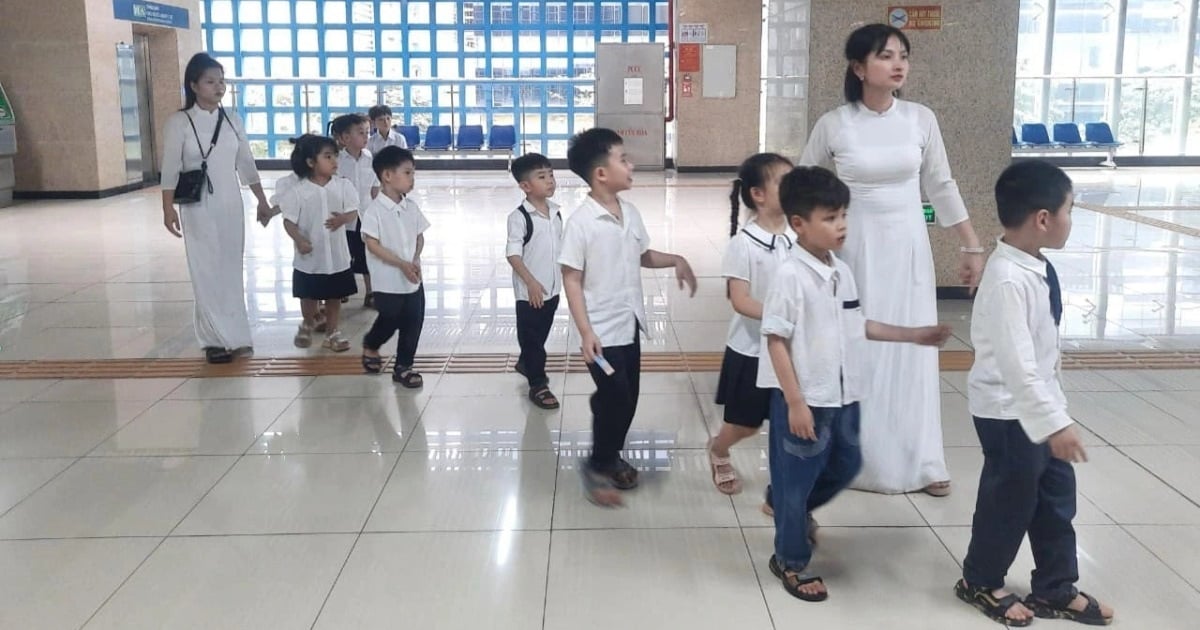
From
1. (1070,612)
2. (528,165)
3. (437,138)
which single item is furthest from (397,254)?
(437,138)

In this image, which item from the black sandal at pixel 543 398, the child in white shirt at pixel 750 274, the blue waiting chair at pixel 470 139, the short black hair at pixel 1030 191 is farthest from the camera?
the blue waiting chair at pixel 470 139

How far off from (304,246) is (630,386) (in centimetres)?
286

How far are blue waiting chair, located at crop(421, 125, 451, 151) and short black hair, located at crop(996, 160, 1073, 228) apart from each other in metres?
16.1

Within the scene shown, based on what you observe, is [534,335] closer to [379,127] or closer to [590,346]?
[590,346]

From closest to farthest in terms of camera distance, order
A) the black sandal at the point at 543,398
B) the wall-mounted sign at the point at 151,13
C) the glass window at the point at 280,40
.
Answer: the black sandal at the point at 543,398, the wall-mounted sign at the point at 151,13, the glass window at the point at 280,40

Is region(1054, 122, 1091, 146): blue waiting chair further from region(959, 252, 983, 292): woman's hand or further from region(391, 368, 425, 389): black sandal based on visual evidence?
region(959, 252, 983, 292): woman's hand

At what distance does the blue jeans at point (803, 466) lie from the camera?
271 cm

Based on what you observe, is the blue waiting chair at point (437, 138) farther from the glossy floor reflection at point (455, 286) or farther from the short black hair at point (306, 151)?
the short black hair at point (306, 151)

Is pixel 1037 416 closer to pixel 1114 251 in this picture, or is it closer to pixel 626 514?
pixel 626 514

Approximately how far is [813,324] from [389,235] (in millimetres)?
2729

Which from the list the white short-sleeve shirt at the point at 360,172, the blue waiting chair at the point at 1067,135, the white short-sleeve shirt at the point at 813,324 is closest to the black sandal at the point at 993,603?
the white short-sleeve shirt at the point at 813,324

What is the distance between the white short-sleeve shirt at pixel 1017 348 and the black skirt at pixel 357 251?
495 centimetres

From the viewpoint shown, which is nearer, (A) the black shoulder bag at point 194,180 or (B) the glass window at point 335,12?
(A) the black shoulder bag at point 194,180

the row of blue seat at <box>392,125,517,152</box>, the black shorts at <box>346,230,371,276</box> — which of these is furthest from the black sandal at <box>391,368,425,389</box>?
the row of blue seat at <box>392,125,517,152</box>
